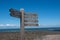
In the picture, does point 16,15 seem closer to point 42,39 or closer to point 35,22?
point 35,22

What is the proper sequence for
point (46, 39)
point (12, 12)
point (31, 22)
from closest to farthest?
point (12, 12)
point (31, 22)
point (46, 39)

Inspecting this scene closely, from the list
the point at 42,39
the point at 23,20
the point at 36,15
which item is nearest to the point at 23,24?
the point at 23,20

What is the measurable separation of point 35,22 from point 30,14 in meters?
0.38

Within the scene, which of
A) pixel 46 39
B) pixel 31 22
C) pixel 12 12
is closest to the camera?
pixel 12 12

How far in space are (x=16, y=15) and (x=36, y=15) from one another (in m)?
0.81

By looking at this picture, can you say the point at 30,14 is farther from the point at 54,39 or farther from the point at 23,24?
the point at 54,39

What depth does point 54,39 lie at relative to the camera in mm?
9617

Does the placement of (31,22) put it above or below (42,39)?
above

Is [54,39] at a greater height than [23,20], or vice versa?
[23,20]

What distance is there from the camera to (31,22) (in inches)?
250

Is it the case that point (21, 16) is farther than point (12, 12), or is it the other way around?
point (21, 16)

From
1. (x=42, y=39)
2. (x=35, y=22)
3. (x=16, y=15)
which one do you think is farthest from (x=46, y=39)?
(x=16, y=15)

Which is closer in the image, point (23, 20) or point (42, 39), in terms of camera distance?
point (23, 20)

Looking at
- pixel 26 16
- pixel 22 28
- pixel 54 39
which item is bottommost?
pixel 54 39
